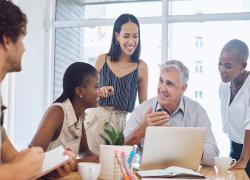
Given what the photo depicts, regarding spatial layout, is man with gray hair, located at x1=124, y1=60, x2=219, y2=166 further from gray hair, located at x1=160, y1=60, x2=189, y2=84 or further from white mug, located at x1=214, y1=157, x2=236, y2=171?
white mug, located at x1=214, y1=157, x2=236, y2=171

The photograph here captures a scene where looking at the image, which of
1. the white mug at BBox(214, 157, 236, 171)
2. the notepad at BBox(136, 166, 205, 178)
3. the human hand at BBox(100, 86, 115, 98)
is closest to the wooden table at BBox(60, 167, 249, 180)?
the white mug at BBox(214, 157, 236, 171)

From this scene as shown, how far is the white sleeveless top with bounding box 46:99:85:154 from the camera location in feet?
6.44

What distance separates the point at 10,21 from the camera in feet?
4.08

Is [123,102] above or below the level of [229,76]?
below

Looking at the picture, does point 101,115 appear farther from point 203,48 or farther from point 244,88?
point 203,48

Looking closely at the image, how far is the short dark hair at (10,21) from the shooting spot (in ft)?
4.05

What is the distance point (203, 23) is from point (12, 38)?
9.66 ft

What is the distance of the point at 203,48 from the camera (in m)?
3.83

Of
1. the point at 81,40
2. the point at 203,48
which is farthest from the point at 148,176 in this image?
the point at 81,40

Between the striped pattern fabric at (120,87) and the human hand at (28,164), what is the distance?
149cm

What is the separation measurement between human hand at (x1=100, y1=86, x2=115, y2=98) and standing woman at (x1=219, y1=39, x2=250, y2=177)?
75 cm

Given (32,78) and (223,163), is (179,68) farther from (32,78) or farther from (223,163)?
(32,78)

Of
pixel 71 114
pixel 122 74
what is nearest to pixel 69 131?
pixel 71 114

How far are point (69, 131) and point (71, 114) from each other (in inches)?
3.6
